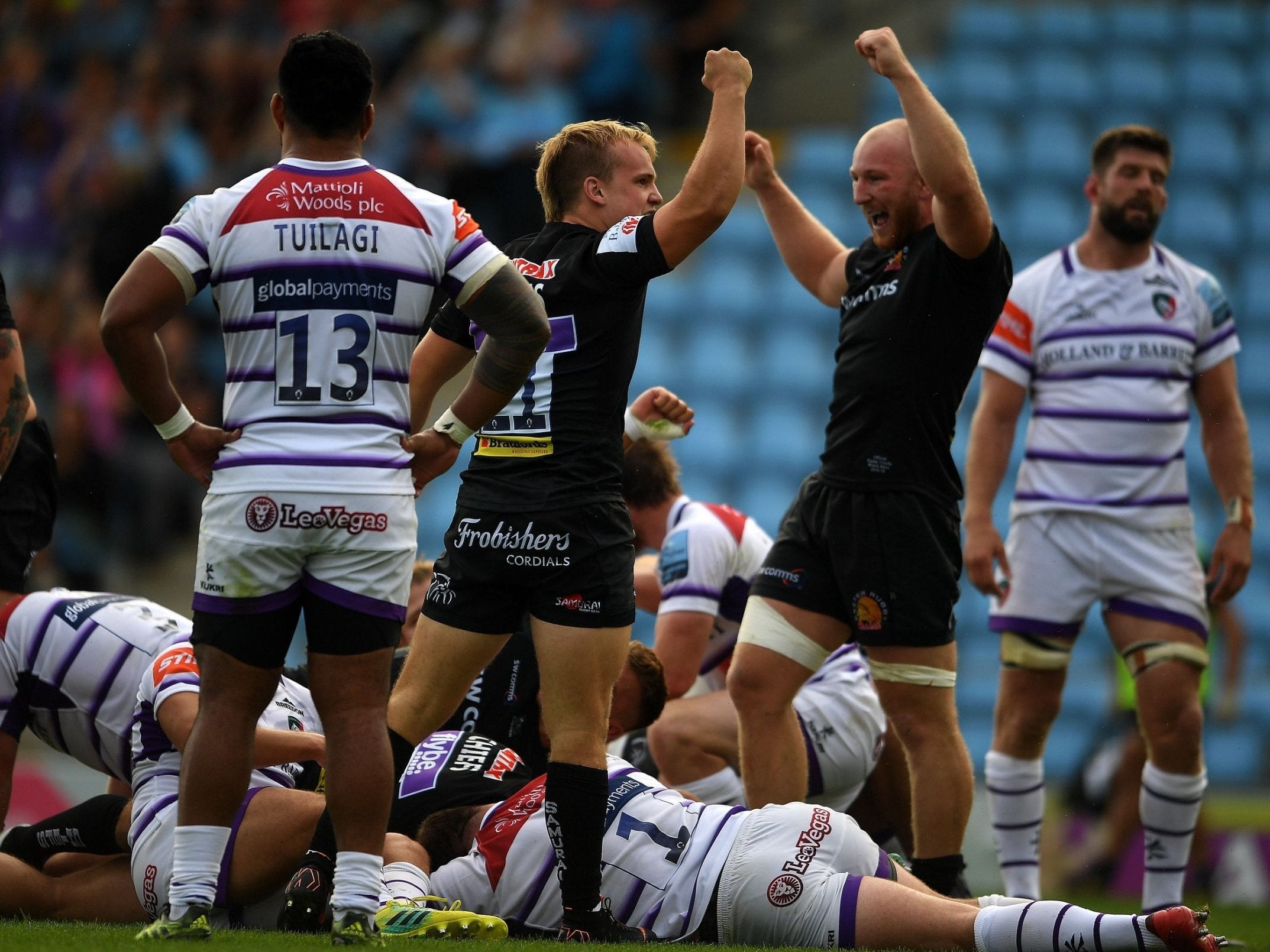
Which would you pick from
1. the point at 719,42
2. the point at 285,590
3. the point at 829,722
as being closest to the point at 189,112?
the point at 719,42

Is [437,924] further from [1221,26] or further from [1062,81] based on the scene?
[1221,26]

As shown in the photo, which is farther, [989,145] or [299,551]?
[989,145]

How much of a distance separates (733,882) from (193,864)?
4.78 feet

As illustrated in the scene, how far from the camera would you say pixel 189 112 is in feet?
43.1

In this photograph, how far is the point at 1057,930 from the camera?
3877mm

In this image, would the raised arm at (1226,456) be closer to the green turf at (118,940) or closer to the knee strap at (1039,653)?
the knee strap at (1039,653)

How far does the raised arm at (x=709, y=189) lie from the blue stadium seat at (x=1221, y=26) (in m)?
10.5

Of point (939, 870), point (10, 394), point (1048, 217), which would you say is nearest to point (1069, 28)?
point (1048, 217)

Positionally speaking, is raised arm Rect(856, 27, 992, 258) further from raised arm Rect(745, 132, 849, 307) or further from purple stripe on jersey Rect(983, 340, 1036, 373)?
purple stripe on jersey Rect(983, 340, 1036, 373)

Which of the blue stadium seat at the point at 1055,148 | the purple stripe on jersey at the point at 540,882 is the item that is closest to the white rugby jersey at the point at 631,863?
the purple stripe on jersey at the point at 540,882

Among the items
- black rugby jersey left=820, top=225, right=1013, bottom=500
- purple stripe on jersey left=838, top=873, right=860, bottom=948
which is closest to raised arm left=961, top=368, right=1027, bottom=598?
black rugby jersey left=820, top=225, right=1013, bottom=500

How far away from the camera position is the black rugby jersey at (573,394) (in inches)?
173

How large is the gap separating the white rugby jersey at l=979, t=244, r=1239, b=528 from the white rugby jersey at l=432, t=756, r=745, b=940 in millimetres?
2245

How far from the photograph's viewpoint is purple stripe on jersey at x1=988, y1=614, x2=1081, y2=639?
6.02m
